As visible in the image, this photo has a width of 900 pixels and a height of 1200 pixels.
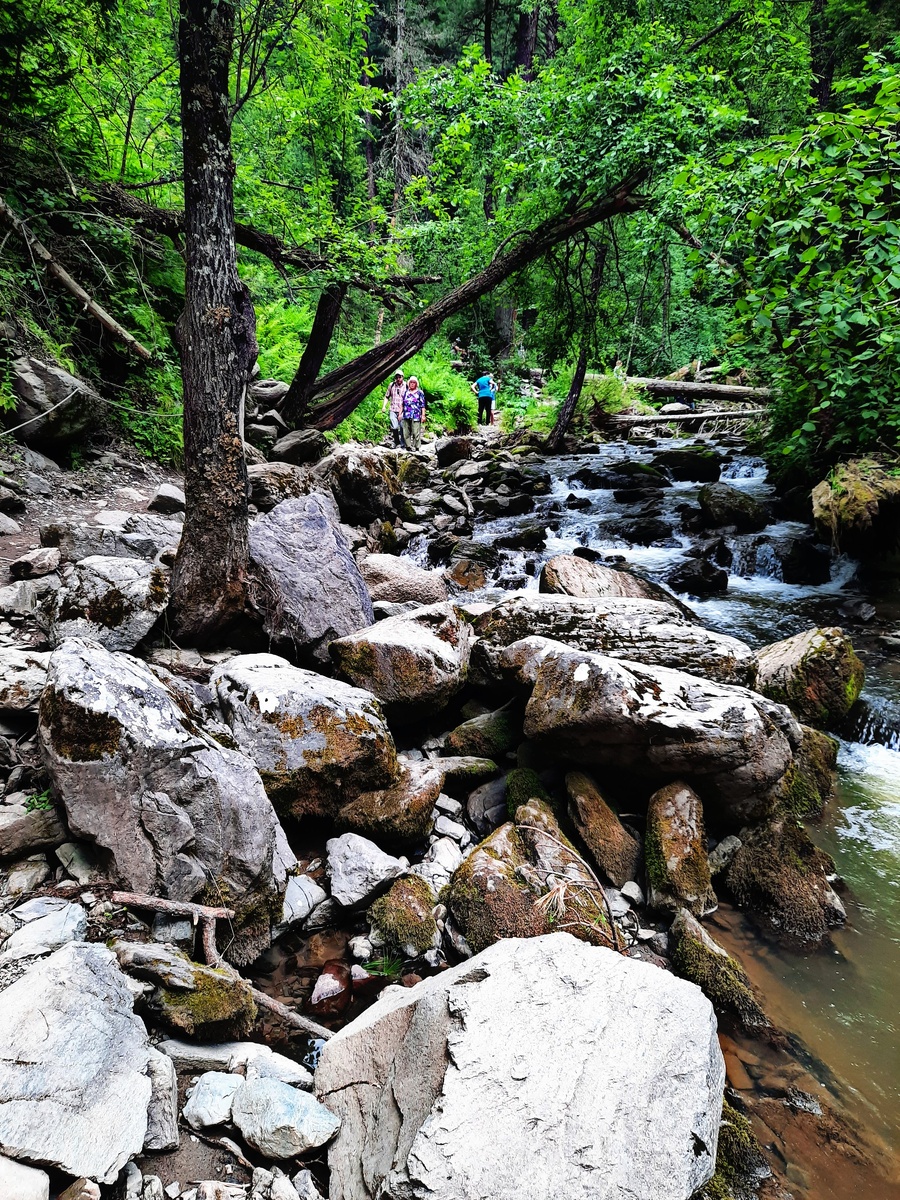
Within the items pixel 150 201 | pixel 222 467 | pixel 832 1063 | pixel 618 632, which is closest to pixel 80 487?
pixel 222 467

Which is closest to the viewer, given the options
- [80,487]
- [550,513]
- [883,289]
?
[883,289]

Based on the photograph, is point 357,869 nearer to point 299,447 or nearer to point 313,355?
point 299,447

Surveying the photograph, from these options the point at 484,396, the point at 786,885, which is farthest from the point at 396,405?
the point at 786,885

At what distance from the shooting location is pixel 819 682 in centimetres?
611

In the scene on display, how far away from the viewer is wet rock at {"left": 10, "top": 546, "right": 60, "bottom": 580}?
5.14 metres

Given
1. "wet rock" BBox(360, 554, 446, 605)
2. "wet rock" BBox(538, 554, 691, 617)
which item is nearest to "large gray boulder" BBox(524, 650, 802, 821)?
"wet rock" BBox(538, 554, 691, 617)

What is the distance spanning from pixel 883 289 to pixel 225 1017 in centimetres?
591

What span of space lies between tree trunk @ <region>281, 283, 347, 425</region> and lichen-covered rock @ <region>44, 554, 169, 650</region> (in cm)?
644

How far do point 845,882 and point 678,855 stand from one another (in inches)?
57.5

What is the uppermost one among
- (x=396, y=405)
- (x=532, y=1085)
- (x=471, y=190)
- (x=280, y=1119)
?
(x=471, y=190)

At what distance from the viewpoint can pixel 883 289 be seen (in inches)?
162

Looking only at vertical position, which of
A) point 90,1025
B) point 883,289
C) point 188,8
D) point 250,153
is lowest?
point 90,1025

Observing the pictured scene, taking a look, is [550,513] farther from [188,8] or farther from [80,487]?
[188,8]

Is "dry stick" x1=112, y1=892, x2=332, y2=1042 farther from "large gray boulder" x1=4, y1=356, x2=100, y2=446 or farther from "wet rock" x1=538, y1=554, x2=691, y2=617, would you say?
"large gray boulder" x1=4, y1=356, x2=100, y2=446
